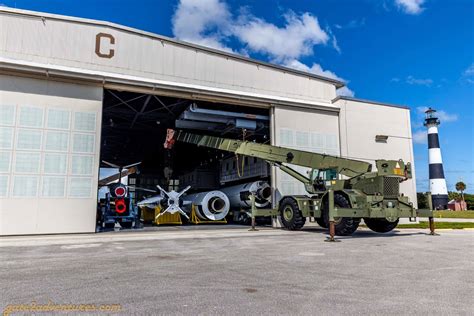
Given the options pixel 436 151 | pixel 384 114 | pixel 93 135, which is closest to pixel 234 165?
pixel 384 114

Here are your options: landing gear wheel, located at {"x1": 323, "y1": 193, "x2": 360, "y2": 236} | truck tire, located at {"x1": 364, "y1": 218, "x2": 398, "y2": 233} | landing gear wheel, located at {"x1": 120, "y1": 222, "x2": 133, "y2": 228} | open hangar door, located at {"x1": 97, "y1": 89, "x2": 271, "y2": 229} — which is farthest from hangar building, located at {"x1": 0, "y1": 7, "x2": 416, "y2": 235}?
landing gear wheel, located at {"x1": 323, "y1": 193, "x2": 360, "y2": 236}

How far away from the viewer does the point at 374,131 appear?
2097 centimetres

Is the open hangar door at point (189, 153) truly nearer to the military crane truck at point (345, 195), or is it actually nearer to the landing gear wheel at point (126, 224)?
the landing gear wheel at point (126, 224)

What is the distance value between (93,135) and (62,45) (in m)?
4.12

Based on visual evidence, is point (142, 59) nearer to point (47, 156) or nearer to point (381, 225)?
point (47, 156)

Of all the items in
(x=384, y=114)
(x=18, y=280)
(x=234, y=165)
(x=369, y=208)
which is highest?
(x=384, y=114)

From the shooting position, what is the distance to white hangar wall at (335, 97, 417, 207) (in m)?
20.4

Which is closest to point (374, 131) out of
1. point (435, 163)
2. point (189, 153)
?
point (189, 153)

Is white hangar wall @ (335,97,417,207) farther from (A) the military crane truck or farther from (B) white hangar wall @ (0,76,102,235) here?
(B) white hangar wall @ (0,76,102,235)

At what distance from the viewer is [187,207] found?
2381 centimetres

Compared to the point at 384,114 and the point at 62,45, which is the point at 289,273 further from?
the point at 384,114

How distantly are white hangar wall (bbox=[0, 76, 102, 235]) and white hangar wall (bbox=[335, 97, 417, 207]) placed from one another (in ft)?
44.8

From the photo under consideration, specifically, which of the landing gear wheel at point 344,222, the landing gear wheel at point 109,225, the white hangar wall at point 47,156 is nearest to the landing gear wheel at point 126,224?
the landing gear wheel at point 109,225

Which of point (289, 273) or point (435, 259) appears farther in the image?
point (435, 259)
